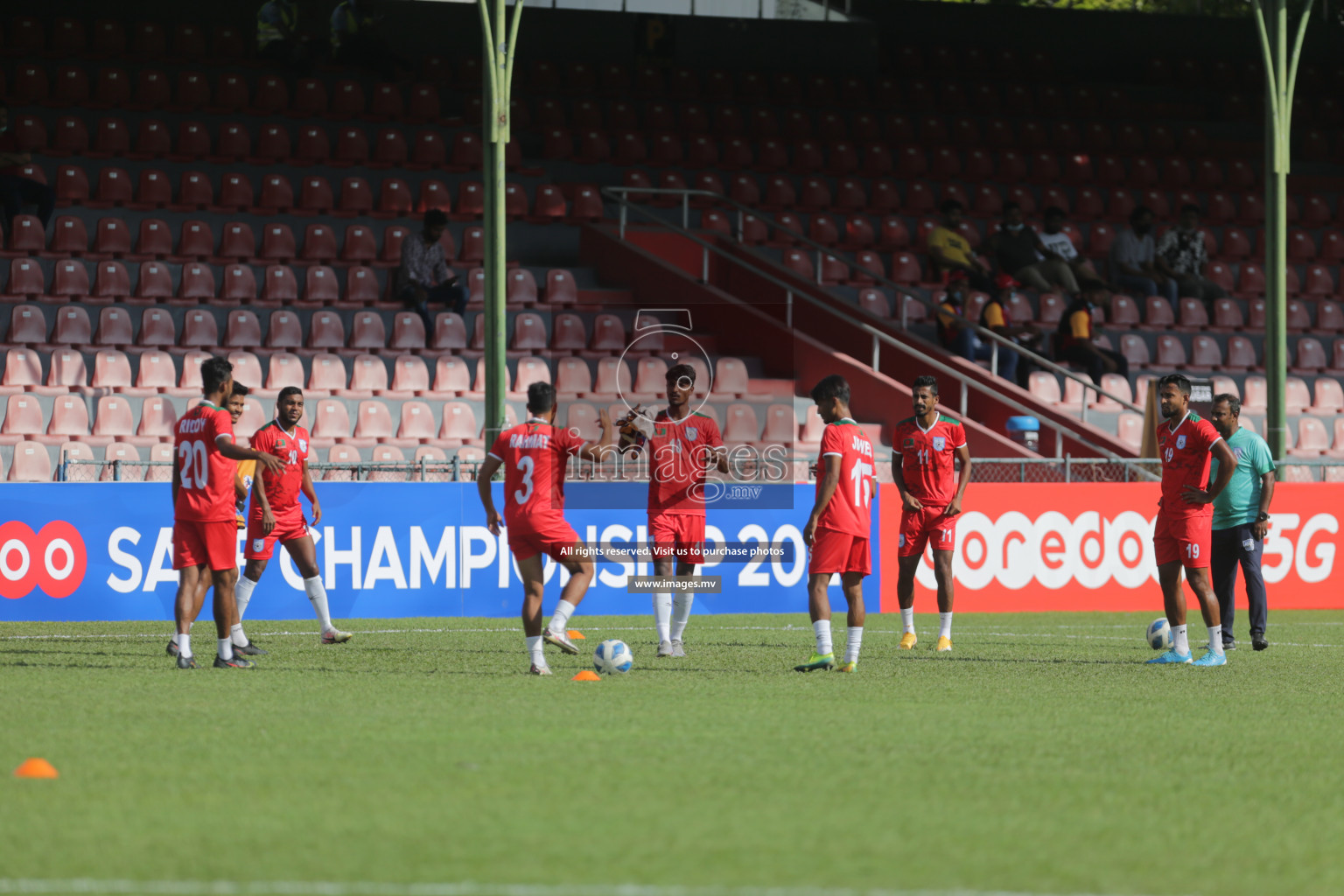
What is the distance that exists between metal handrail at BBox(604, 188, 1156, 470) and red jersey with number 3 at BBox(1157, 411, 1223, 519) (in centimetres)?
702

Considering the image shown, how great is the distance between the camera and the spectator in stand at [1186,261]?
26125 mm

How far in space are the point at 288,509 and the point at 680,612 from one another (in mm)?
3312

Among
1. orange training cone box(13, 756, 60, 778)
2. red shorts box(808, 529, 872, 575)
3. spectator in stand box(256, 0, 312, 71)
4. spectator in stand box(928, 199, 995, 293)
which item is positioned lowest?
orange training cone box(13, 756, 60, 778)

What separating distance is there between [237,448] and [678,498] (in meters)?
3.07

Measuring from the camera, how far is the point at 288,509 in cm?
1314

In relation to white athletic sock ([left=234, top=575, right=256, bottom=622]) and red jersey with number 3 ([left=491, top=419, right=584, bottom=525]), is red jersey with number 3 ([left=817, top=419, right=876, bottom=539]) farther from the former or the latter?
white athletic sock ([left=234, top=575, right=256, bottom=622])

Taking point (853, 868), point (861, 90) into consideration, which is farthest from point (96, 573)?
point (861, 90)

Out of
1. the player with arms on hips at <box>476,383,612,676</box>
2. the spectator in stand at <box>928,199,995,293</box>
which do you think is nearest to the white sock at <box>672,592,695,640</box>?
the player with arms on hips at <box>476,383,612,676</box>

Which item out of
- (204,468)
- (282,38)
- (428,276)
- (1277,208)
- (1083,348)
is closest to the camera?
(204,468)

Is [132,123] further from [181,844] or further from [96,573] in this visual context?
[181,844]

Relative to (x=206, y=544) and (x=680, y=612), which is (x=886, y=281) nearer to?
(x=680, y=612)

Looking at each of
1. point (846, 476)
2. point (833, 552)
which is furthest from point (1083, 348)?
point (833, 552)

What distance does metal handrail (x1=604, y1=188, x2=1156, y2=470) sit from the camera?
20406 millimetres

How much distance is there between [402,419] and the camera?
19.5 metres
